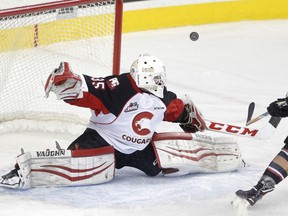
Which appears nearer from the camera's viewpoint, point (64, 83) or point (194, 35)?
point (64, 83)

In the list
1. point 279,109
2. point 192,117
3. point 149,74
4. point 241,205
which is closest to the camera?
point 241,205

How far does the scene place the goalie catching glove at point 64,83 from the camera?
2.59 metres

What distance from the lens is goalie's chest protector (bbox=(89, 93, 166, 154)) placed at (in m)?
2.74

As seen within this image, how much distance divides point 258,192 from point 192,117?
0.63 metres

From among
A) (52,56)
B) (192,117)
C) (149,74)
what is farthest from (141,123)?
(52,56)

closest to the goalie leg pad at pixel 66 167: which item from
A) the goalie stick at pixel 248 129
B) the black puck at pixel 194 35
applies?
the goalie stick at pixel 248 129

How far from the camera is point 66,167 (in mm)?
2717

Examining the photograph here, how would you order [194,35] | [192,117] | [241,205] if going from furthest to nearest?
[194,35], [192,117], [241,205]

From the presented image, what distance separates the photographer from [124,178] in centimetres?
288

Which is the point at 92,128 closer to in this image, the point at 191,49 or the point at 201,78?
the point at 201,78

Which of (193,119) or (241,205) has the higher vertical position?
(193,119)

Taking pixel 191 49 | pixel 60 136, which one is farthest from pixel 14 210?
pixel 191 49

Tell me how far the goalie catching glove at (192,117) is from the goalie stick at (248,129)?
0.04 metres

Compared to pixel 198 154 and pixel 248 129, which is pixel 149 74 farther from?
pixel 248 129
